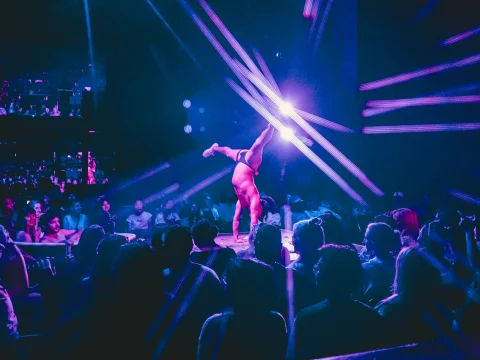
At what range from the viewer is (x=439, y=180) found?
7754 mm

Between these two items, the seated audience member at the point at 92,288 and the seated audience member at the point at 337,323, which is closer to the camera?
the seated audience member at the point at 337,323

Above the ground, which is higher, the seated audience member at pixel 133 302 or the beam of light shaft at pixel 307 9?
the beam of light shaft at pixel 307 9

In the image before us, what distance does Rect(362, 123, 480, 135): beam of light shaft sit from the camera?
6895 mm

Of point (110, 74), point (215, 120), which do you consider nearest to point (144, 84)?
point (110, 74)

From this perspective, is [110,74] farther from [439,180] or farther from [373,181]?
[439,180]

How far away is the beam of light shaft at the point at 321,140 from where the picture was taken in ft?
27.1

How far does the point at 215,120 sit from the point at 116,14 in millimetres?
3617

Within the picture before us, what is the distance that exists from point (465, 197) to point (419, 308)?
7.02 metres

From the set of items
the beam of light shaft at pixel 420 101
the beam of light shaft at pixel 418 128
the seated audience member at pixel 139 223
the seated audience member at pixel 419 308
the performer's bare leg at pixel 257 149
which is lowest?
the seated audience member at pixel 139 223

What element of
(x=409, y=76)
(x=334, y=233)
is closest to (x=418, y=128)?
(x=409, y=76)

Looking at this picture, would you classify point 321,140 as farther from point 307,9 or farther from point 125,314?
point 125,314

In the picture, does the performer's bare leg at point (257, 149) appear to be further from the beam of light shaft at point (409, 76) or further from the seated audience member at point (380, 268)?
the seated audience member at point (380, 268)

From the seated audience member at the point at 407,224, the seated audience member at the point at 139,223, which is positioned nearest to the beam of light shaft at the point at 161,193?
the seated audience member at the point at 139,223

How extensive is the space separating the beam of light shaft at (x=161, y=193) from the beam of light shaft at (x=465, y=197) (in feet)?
22.9
